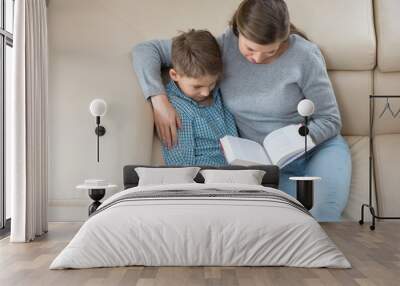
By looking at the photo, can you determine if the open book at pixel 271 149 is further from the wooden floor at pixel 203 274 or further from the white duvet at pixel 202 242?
the white duvet at pixel 202 242

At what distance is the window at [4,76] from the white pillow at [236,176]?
1.73 m

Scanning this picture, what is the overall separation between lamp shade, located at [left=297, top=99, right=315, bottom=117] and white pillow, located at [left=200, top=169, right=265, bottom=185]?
0.64 m

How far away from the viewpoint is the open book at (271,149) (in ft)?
18.5

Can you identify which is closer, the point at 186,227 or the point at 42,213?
the point at 186,227

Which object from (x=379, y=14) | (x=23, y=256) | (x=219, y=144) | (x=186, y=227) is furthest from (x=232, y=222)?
(x=379, y=14)

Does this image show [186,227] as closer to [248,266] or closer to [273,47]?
[248,266]

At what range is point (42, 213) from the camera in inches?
212

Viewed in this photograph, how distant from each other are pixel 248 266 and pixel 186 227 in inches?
17.7

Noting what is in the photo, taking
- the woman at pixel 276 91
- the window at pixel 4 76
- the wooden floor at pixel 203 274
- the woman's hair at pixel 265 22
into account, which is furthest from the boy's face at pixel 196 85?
the wooden floor at pixel 203 274

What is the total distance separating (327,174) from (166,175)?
1485 mm

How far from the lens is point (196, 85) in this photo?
5707 mm

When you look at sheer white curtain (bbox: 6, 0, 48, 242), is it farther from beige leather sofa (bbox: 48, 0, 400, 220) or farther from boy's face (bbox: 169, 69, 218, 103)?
boy's face (bbox: 169, 69, 218, 103)

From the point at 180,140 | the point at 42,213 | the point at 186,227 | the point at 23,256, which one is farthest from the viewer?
the point at 180,140

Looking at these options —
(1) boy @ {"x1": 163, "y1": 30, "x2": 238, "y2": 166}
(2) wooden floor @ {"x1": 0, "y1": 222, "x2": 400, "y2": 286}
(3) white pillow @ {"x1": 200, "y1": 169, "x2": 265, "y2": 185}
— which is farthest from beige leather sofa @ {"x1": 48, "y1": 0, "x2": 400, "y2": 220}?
(2) wooden floor @ {"x1": 0, "y1": 222, "x2": 400, "y2": 286}
